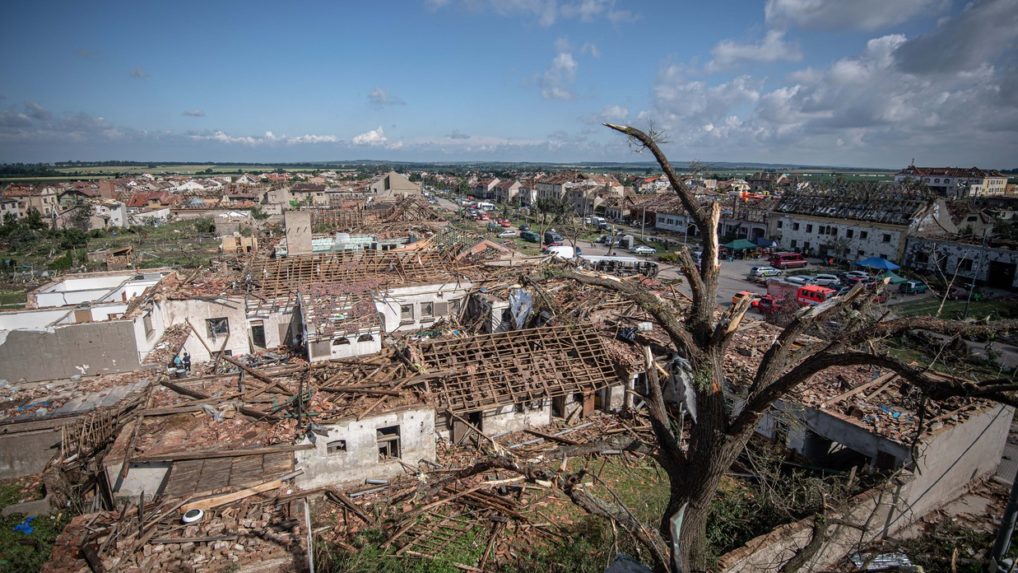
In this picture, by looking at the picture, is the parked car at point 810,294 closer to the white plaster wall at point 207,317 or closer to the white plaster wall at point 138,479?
the white plaster wall at point 207,317

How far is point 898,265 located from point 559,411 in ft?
120

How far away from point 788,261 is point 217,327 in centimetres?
4223

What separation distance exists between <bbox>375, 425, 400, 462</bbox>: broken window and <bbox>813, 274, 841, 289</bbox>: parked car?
3156cm

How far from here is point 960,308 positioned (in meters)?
30.6

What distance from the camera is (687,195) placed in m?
5.55

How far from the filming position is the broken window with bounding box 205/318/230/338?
21.5 metres

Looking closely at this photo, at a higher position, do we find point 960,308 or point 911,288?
point 911,288

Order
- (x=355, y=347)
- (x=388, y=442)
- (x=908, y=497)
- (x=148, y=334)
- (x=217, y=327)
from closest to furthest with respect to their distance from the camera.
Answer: (x=908, y=497) → (x=388, y=442) → (x=148, y=334) → (x=355, y=347) → (x=217, y=327)

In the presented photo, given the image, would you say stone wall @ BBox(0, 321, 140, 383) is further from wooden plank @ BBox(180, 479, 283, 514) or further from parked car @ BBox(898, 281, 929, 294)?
parked car @ BBox(898, 281, 929, 294)

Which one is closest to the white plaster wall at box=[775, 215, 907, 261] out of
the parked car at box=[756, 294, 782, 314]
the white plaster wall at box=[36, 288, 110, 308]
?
the parked car at box=[756, 294, 782, 314]

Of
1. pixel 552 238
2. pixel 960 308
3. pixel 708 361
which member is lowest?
pixel 960 308

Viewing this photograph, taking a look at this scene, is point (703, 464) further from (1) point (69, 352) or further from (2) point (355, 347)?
(1) point (69, 352)

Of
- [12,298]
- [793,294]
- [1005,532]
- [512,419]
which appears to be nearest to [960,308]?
[793,294]

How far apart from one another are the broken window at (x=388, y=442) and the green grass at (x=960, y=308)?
29.8m
